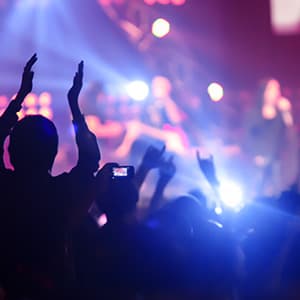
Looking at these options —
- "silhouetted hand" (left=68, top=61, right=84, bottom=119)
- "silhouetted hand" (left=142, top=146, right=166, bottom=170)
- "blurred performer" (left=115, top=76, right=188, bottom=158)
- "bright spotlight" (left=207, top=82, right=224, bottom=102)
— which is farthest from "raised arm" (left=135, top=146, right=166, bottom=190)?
"bright spotlight" (left=207, top=82, right=224, bottom=102)

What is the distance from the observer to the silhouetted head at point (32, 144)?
92.4 inches

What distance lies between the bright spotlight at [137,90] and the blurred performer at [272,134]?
1961mm

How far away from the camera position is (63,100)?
995 cm

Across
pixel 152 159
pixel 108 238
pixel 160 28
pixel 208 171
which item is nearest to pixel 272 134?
pixel 160 28

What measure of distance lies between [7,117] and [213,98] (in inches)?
371

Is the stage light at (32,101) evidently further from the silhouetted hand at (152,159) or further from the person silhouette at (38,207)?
the person silhouette at (38,207)

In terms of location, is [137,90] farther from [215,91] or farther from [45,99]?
[215,91]

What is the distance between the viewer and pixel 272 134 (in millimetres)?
11172

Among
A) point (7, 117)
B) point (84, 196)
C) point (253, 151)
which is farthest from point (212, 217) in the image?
point (253, 151)

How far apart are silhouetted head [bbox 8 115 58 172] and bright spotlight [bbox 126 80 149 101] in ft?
26.6

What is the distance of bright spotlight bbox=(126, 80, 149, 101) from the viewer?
1049 cm

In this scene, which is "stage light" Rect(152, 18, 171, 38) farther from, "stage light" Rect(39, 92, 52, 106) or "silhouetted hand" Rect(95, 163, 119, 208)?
"silhouetted hand" Rect(95, 163, 119, 208)

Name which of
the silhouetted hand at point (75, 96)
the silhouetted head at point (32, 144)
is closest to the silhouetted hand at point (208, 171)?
the silhouetted hand at point (75, 96)

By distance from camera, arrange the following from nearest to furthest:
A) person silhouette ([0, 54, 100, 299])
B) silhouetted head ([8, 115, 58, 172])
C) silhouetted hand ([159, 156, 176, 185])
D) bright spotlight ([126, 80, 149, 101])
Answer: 1. person silhouette ([0, 54, 100, 299])
2. silhouetted head ([8, 115, 58, 172])
3. silhouetted hand ([159, 156, 176, 185])
4. bright spotlight ([126, 80, 149, 101])
